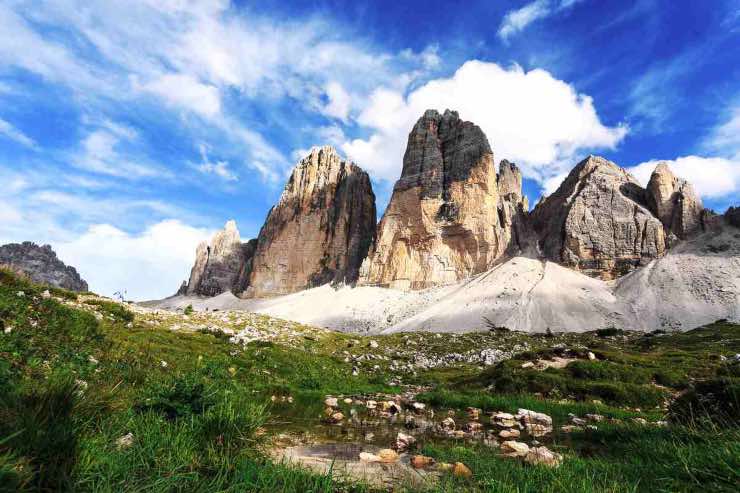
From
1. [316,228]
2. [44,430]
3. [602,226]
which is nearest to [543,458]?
[44,430]

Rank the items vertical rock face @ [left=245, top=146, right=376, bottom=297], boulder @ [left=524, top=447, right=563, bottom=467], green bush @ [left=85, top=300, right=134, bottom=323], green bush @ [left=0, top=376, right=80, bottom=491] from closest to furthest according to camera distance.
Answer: green bush @ [left=0, top=376, right=80, bottom=491] < boulder @ [left=524, top=447, right=563, bottom=467] < green bush @ [left=85, top=300, right=134, bottom=323] < vertical rock face @ [left=245, top=146, right=376, bottom=297]

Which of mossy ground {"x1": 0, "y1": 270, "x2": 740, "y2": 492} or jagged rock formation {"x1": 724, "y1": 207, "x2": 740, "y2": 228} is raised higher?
jagged rock formation {"x1": 724, "y1": 207, "x2": 740, "y2": 228}

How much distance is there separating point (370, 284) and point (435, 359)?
9696 centimetres

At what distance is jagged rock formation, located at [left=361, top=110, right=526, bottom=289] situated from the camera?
130 metres

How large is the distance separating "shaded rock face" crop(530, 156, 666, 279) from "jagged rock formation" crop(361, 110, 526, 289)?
15243 millimetres

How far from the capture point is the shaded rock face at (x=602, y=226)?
115375mm

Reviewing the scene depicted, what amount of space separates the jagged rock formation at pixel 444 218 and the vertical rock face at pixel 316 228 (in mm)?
25468

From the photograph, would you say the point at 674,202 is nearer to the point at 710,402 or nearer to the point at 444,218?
the point at 444,218

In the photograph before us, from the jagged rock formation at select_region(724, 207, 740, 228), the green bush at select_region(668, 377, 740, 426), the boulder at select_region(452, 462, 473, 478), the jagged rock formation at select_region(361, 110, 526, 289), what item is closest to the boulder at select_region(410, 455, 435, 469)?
the boulder at select_region(452, 462, 473, 478)

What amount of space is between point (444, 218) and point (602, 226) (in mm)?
49132

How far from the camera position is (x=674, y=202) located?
397 ft

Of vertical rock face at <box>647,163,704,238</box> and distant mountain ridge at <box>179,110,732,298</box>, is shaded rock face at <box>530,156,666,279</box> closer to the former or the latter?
distant mountain ridge at <box>179,110,732,298</box>

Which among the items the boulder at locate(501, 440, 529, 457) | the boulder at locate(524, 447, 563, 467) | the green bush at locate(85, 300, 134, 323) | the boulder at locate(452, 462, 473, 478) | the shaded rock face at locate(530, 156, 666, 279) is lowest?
the boulder at locate(501, 440, 529, 457)

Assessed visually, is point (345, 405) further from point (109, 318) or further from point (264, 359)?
point (109, 318)
